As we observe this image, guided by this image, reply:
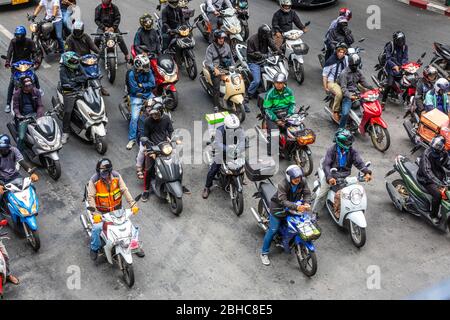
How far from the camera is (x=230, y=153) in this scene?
12859 millimetres

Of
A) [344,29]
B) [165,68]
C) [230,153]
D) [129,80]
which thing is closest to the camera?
[230,153]

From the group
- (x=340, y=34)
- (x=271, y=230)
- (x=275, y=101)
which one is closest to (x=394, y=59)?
(x=340, y=34)

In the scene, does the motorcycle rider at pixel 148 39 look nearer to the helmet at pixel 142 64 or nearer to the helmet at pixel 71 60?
the helmet at pixel 142 64

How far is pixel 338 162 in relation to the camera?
1245 centimetres

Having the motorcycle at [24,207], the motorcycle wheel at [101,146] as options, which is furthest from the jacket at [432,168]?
the motorcycle at [24,207]

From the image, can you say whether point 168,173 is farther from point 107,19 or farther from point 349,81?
point 107,19

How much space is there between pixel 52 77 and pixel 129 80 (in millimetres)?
4029

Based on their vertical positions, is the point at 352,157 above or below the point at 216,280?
above

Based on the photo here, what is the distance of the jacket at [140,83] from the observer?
587 inches

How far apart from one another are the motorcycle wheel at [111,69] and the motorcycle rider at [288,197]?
7559 mm

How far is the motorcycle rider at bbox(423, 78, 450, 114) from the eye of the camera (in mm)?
15023
